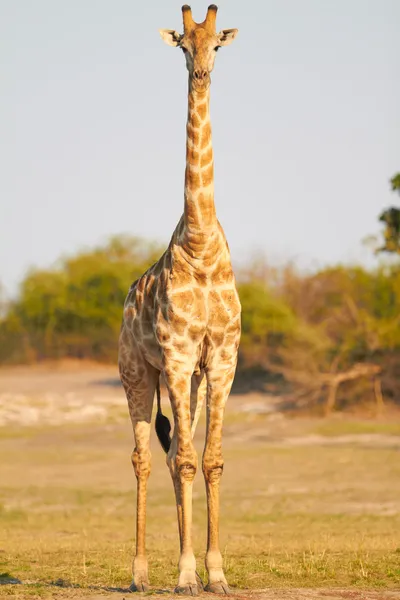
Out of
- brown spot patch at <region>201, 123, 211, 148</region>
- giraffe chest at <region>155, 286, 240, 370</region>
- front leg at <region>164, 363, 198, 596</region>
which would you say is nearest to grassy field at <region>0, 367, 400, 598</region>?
front leg at <region>164, 363, 198, 596</region>

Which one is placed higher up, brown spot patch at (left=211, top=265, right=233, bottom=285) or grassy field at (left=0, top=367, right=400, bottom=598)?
brown spot patch at (left=211, top=265, right=233, bottom=285)

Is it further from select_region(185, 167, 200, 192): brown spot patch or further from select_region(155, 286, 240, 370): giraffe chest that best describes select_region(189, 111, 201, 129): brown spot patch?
select_region(155, 286, 240, 370): giraffe chest

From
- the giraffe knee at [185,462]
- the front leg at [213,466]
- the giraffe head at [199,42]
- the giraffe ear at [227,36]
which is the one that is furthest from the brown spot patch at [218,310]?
the giraffe ear at [227,36]

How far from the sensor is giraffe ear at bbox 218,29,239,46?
9070 millimetres

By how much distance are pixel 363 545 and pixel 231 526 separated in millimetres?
3480

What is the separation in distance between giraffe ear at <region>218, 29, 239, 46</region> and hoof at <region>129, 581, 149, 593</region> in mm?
4685

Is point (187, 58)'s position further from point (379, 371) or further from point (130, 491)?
point (379, 371)

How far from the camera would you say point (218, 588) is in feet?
28.8

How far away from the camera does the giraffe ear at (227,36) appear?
9.07m

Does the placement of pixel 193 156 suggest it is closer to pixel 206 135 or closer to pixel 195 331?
pixel 206 135

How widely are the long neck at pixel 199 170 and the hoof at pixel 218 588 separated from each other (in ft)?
9.50

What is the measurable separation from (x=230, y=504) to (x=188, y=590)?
9.50 meters

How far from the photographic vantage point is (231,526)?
15.5m

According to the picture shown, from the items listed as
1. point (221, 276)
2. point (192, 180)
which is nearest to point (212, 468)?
point (221, 276)
